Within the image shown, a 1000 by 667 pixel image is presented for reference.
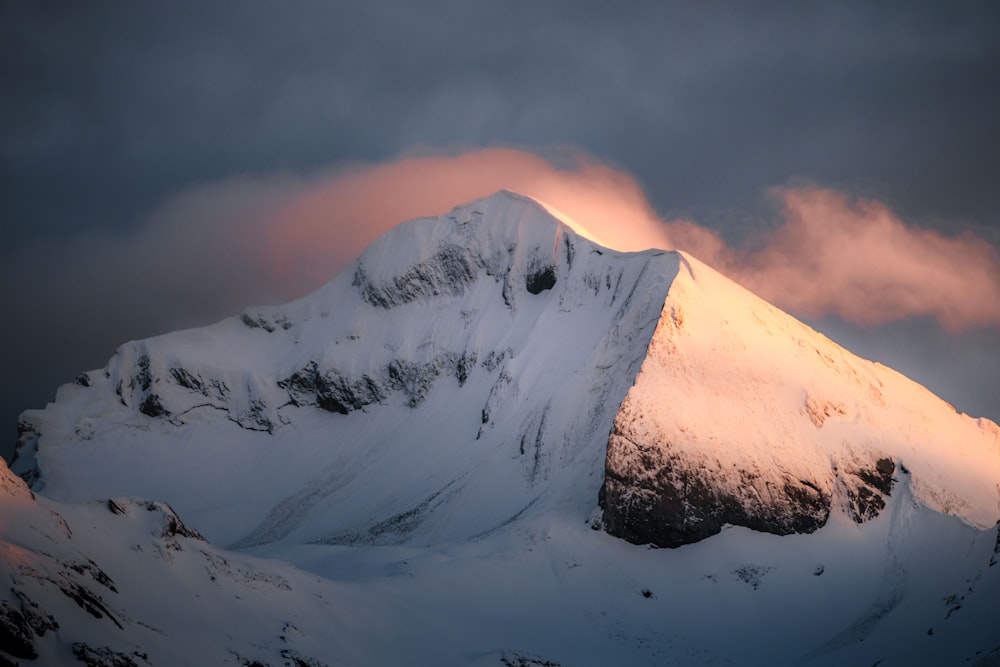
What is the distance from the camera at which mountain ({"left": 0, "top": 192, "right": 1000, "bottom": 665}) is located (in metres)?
80.7

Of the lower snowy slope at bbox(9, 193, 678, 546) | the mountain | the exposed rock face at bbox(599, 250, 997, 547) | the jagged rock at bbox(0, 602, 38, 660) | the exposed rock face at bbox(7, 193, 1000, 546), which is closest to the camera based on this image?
the jagged rock at bbox(0, 602, 38, 660)

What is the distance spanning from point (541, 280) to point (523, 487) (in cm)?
5338

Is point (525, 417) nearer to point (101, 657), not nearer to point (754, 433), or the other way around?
point (754, 433)

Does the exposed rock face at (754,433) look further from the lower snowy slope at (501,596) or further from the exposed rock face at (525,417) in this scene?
the lower snowy slope at (501,596)

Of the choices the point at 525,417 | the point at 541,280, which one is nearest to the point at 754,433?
the point at 525,417

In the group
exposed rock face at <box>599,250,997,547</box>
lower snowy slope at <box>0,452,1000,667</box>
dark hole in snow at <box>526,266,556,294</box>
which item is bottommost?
lower snowy slope at <box>0,452,1000,667</box>

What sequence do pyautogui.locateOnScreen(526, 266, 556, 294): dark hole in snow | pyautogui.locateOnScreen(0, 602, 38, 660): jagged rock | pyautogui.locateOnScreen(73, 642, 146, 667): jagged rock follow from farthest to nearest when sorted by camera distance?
pyautogui.locateOnScreen(526, 266, 556, 294): dark hole in snow < pyautogui.locateOnScreen(73, 642, 146, 667): jagged rock < pyautogui.locateOnScreen(0, 602, 38, 660): jagged rock

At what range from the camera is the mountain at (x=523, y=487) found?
80.7 meters

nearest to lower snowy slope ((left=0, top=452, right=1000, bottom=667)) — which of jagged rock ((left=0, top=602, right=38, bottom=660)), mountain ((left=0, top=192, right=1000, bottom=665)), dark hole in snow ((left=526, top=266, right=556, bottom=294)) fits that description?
jagged rock ((left=0, top=602, right=38, bottom=660))

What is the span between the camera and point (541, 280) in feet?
595

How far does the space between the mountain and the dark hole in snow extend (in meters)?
0.41

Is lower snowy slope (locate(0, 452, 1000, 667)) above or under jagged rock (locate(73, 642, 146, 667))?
above

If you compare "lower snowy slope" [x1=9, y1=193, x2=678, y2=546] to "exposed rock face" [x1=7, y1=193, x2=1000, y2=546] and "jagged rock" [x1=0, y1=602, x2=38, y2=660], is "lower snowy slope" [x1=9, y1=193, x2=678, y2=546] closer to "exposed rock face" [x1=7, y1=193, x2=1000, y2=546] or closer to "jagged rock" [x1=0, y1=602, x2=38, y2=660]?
"exposed rock face" [x1=7, y1=193, x2=1000, y2=546]

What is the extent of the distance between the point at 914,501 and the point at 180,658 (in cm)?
9310
